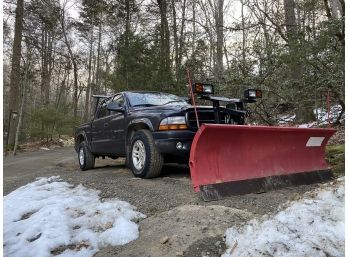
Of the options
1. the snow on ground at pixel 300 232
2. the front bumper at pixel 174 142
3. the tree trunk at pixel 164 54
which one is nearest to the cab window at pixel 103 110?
the front bumper at pixel 174 142

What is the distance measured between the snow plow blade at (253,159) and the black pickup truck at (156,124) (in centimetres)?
49

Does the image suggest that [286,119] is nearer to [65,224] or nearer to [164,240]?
[65,224]

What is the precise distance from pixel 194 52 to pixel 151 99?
29.3ft

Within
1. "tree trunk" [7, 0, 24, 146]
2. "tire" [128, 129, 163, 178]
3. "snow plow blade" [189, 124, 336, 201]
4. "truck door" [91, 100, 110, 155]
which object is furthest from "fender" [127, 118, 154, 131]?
"tree trunk" [7, 0, 24, 146]

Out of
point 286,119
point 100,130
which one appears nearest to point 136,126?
point 100,130

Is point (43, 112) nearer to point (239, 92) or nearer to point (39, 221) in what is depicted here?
point (239, 92)

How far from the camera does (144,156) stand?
259 inches

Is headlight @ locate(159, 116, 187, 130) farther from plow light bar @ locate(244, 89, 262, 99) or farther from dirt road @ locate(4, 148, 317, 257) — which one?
plow light bar @ locate(244, 89, 262, 99)

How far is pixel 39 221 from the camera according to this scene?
466cm

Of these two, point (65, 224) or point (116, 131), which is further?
point (116, 131)

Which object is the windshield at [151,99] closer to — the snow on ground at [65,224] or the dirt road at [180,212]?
the dirt road at [180,212]

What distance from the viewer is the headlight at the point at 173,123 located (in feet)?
20.8

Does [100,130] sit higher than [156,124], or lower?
lower

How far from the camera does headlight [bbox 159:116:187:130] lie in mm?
6340
